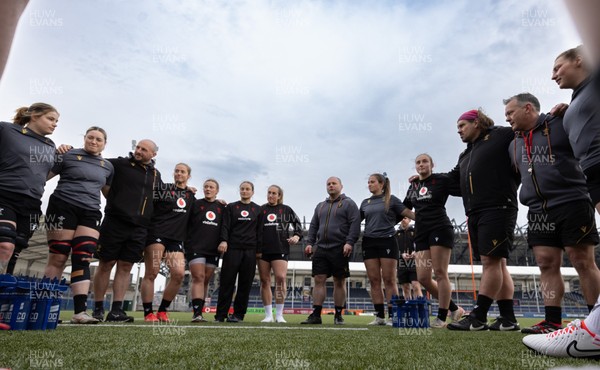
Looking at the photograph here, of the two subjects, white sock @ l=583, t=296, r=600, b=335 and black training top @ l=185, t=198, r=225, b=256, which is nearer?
white sock @ l=583, t=296, r=600, b=335

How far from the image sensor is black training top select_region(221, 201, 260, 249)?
258 inches

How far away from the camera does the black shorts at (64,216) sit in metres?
4.15

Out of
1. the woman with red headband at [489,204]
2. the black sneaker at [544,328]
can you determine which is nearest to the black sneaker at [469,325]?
the woman with red headband at [489,204]

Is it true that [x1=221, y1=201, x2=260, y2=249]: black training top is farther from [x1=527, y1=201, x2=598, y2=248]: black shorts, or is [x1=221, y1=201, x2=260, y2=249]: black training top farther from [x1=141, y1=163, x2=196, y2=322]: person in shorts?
[x1=527, y1=201, x2=598, y2=248]: black shorts

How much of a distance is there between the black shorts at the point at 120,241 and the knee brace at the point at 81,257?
786mm

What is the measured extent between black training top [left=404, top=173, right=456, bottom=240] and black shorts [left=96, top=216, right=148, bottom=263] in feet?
12.6

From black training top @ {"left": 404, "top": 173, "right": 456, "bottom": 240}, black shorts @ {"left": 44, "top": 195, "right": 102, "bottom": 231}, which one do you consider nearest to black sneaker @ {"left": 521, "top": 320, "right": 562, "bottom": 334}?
black training top @ {"left": 404, "top": 173, "right": 456, "bottom": 240}

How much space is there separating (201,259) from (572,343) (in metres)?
5.44

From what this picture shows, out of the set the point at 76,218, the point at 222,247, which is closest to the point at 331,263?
the point at 222,247

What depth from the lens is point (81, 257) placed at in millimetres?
4125

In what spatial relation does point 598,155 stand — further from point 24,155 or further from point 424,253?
point 24,155

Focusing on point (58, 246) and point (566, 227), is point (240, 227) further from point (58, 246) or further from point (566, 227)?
point (566, 227)

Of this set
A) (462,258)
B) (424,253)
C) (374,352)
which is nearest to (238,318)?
(424,253)

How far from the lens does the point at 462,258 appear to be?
40.1 meters
